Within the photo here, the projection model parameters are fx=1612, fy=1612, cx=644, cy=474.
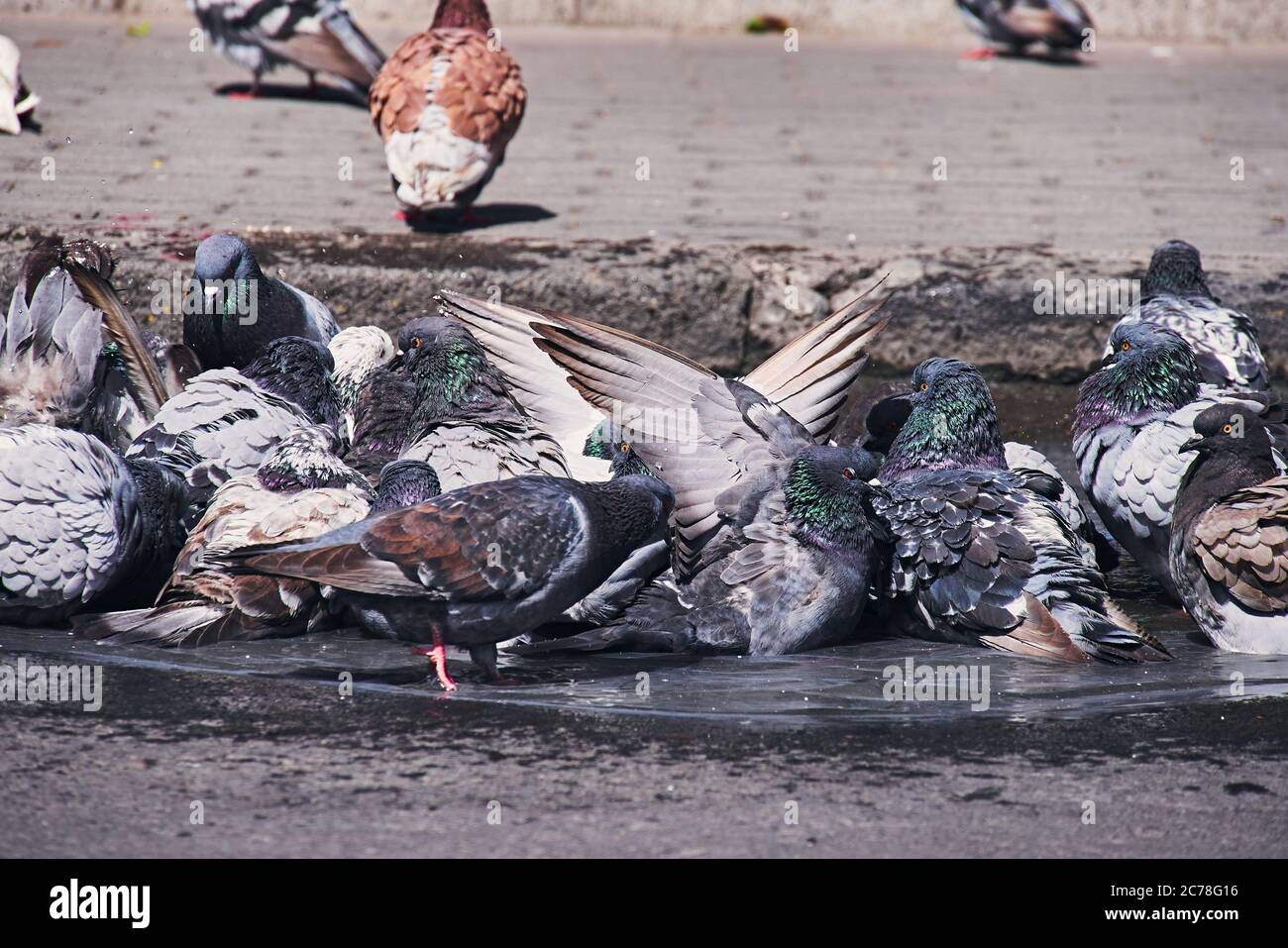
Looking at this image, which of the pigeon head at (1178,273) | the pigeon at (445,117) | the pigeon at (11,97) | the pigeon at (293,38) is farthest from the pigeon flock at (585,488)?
the pigeon at (293,38)

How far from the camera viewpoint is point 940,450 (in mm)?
5035

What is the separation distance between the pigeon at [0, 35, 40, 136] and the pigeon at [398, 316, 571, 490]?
4065 millimetres

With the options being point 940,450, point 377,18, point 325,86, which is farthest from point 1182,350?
point 377,18

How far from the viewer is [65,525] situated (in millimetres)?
4477

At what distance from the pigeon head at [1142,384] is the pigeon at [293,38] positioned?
18.3 feet

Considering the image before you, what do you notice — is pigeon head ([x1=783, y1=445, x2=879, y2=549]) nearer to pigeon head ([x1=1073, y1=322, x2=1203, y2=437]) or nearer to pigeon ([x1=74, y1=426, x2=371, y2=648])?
pigeon head ([x1=1073, y1=322, x2=1203, y2=437])

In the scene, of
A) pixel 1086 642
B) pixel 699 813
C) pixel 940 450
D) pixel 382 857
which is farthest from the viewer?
pixel 940 450

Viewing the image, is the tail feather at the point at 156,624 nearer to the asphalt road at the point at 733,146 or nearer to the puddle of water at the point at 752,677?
the puddle of water at the point at 752,677

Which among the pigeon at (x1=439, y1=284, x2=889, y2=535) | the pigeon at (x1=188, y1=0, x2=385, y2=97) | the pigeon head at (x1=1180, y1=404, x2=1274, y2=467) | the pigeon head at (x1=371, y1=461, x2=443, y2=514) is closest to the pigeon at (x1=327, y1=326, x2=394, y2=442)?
the pigeon at (x1=439, y1=284, x2=889, y2=535)

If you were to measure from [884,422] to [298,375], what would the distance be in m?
2.00

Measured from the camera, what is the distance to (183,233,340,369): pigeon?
5953 millimetres

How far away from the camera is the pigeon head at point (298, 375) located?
17.9 ft
